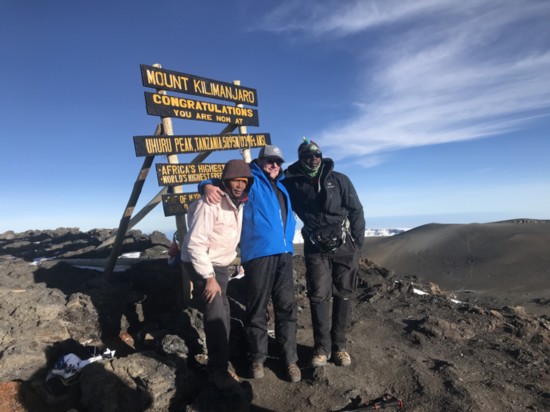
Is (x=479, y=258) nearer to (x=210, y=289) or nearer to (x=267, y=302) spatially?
(x=267, y=302)

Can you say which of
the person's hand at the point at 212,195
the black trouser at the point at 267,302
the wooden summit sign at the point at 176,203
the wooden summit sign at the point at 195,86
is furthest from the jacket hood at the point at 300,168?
the wooden summit sign at the point at 195,86

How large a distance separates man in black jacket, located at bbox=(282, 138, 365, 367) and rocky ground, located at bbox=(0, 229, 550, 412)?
51 centimetres

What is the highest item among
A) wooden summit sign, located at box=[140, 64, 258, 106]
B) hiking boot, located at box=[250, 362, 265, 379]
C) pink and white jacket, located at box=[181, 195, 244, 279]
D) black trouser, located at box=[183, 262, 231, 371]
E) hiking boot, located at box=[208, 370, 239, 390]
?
wooden summit sign, located at box=[140, 64, 258, 106]

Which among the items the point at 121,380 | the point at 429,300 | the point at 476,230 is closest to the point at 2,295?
the point at 121,380

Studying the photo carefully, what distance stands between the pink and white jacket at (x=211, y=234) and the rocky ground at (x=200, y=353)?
1.31m

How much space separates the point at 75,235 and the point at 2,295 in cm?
1091

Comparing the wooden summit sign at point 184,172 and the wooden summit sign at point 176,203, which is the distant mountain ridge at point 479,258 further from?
the wooden summit sign at point 176,203

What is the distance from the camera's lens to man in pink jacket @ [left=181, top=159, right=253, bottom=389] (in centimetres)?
404

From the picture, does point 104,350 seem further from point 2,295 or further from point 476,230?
point 476,230

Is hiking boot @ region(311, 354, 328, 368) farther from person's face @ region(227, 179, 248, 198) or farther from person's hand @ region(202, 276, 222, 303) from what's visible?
person's face @ region(227, 179, 248, 198)

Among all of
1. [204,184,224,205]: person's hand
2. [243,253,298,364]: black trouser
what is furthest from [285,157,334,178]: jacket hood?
[204,184,224,205]: person's hand

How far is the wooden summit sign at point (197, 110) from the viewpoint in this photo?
21.1ft

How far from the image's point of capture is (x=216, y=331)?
13.7 feet

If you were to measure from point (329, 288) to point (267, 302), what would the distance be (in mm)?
937
